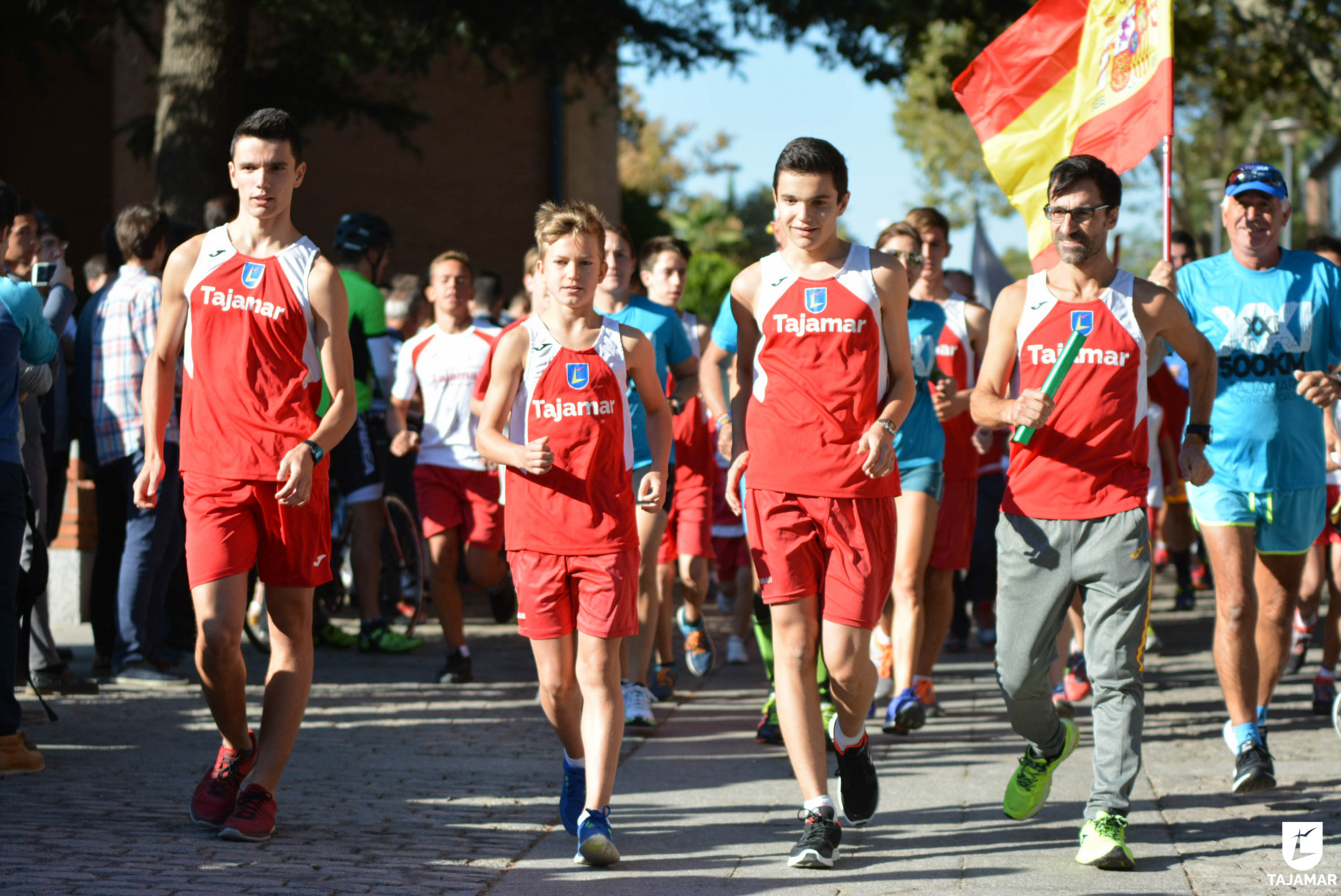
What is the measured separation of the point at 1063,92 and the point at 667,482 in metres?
Result: 2.84

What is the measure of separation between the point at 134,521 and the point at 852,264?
177 inches

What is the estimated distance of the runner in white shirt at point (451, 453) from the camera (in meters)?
8.32

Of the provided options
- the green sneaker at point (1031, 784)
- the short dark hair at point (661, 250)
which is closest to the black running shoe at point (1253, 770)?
the green sneaker at point (1031, 784)

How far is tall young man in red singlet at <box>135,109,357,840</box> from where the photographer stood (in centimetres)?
495

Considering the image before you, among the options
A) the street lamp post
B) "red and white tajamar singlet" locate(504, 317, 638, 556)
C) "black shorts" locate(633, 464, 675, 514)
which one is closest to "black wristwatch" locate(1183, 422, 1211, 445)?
"red and white tajamar singlet" locate(504, 317, 638, 556)

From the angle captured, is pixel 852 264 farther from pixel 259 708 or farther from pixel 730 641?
pixel 730 641

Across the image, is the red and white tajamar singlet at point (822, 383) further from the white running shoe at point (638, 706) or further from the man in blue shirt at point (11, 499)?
the man in blue shirt at point (11, 499)

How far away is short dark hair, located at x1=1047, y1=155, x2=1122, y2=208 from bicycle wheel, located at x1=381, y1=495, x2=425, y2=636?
19.9 ft

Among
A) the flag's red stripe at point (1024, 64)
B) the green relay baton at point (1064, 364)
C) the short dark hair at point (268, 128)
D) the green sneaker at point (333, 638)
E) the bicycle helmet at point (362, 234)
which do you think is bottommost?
the green sneaker at point (333, 638)

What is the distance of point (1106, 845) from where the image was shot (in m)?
4.71

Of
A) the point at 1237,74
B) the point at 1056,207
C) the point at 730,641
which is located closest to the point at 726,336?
the point at 1056,207

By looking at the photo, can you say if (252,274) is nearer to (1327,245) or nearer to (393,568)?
(393,568)

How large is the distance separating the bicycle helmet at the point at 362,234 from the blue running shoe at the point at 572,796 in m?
4.50

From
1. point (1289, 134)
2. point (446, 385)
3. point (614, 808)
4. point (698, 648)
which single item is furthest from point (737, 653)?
point (1289, 134)
